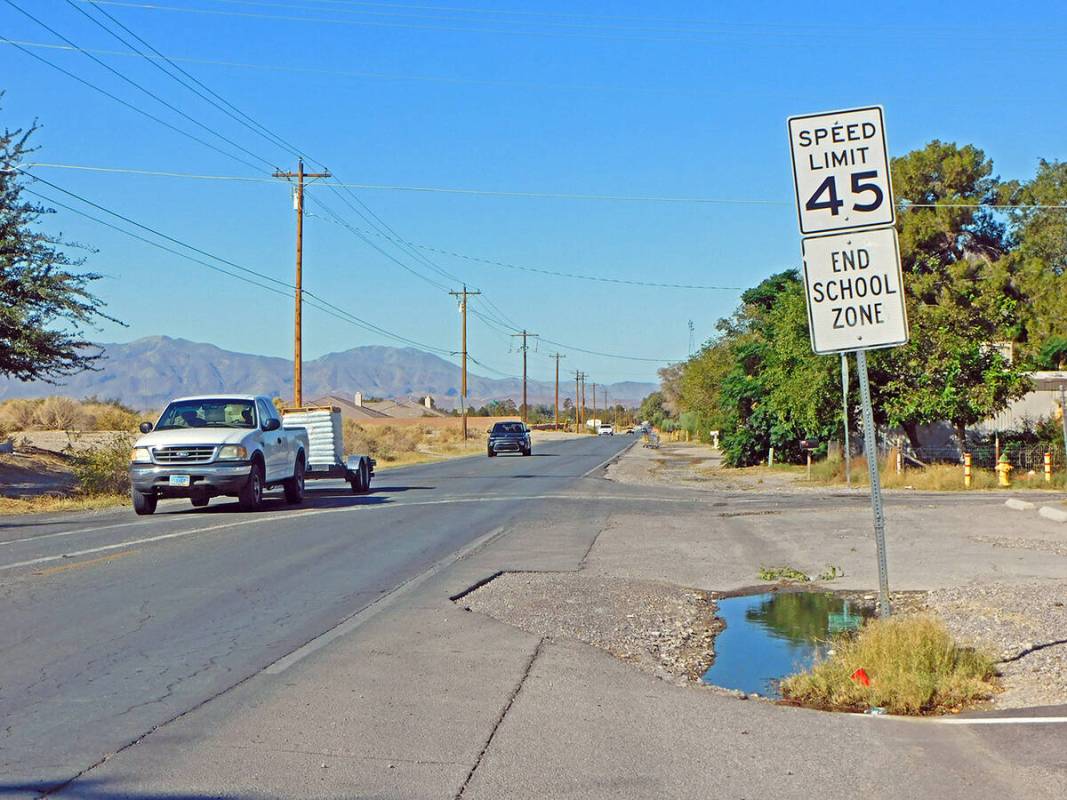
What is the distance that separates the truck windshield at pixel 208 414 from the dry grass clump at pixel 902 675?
53.6ft

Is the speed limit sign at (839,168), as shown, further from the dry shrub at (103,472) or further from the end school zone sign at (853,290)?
the dry shrub at (103,472)

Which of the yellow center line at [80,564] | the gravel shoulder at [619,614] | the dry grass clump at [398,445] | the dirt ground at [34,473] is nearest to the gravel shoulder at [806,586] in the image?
the gravel shoulder at [619,614]

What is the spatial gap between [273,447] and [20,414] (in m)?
41.9

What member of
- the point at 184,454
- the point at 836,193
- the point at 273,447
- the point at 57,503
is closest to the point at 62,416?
the point at 57,503

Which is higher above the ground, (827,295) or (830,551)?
(827,295)

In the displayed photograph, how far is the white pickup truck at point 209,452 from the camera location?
21.9m

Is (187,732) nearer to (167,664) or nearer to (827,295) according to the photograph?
(167,664)

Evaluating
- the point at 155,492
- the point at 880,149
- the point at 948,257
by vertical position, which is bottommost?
the point at 155,492

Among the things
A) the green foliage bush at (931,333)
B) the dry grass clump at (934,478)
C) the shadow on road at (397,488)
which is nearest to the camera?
the shadow on road at (397,488)

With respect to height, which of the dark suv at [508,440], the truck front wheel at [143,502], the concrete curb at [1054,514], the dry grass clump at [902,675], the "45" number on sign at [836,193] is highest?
the dark suv at [508,440]

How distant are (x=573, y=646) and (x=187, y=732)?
3.68 meters

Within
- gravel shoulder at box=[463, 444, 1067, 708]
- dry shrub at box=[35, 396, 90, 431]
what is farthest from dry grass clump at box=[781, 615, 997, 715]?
dry shrub at box=[35, 396, 90, 431]

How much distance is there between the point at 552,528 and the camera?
19844 mm

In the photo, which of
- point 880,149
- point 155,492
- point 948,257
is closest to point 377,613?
point 880,149
